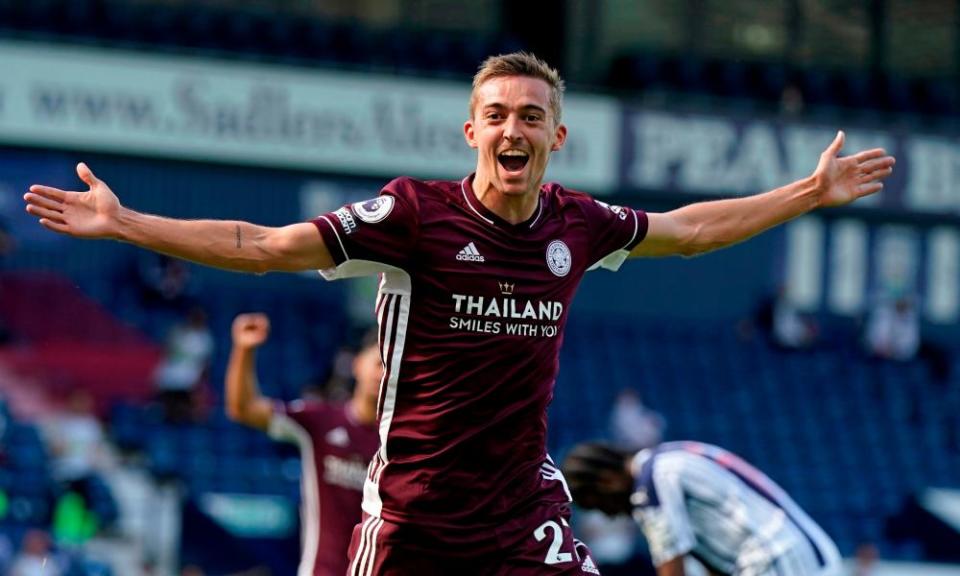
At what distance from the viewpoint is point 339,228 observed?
192 inches

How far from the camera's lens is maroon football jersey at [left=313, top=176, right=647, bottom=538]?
4.99m

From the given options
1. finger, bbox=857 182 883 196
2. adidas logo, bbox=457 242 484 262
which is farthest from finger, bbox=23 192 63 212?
finger, bbox=857 182 883 196

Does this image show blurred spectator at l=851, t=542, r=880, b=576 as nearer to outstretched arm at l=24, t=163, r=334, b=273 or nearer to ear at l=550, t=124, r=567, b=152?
ear at l=550, t=124, r=567, b=152

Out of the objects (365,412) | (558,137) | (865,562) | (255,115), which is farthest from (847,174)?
(255,115)

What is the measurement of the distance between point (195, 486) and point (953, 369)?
12.4m

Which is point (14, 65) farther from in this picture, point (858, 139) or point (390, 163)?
point (858, 139)

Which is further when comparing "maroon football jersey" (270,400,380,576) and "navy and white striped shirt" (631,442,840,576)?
"maroon football jersey" (270,400,380,576)

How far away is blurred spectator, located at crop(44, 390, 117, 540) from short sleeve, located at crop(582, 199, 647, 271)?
1082cm

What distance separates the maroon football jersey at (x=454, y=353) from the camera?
4.99m

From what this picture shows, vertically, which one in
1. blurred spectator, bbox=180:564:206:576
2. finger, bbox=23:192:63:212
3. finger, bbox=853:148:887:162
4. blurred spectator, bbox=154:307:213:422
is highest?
finger, bbox=853:148:887:162

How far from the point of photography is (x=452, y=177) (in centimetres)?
1964

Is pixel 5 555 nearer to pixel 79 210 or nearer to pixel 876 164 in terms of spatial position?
pixel 79 210

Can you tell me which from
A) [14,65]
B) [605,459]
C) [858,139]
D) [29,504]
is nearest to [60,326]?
[14,65]

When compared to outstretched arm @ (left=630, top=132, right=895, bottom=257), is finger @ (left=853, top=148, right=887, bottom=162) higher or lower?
higher
